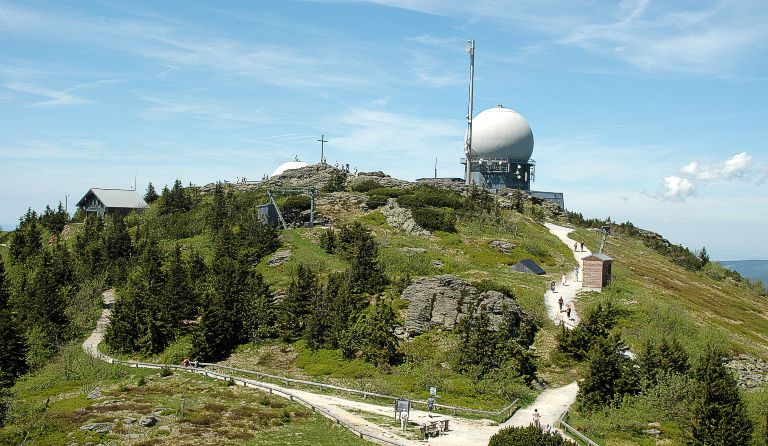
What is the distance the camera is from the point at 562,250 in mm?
85688

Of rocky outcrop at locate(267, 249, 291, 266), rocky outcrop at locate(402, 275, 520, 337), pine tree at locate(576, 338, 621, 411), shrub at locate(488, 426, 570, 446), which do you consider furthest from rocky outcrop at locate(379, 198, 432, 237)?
shrub at locate(488, 426, 570, 446)

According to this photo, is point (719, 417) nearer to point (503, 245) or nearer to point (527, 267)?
point (527, 267)

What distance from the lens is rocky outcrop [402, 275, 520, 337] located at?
182 ft

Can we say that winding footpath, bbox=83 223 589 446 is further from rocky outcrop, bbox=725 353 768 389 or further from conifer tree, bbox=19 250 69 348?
rocky outcrop, bbox=725 353 768 389

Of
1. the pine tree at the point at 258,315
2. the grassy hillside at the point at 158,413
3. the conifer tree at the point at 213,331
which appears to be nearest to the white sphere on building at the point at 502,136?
the pine tree at the point at 258,315

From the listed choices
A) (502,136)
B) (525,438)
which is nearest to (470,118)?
(502,136)

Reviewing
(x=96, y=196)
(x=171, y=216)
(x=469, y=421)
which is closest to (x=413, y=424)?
(x=469, y=421)

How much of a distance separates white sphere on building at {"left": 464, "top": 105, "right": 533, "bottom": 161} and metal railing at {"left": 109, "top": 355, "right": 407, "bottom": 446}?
76.3m

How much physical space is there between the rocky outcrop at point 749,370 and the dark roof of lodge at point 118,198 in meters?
91.4

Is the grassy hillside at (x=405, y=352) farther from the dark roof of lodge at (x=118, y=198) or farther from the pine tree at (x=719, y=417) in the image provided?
the dark roof of lodge at (x=118, y=198)

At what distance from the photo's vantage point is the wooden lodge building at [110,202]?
366 ft

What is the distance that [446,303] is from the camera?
57.3 m

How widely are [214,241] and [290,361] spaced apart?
31.7 meters

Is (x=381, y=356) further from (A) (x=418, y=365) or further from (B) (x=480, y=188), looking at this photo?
(B) (x=480, y=188)
